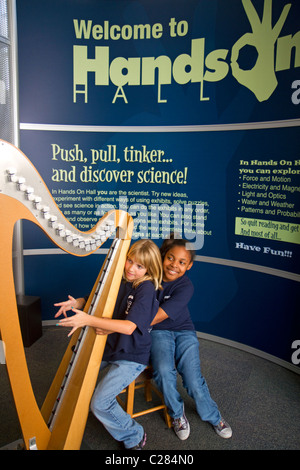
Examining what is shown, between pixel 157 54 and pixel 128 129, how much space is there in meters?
0.60

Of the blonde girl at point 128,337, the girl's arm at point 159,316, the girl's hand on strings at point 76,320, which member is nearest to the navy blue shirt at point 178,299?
the girl's arm at point 159,316

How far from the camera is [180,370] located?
1.93m

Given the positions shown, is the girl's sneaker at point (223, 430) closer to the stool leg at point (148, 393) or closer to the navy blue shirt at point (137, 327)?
the stool leg at point (148, 393)

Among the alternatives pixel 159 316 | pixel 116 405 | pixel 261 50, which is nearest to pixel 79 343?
pixel 116 405

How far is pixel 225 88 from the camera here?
8.65 ft

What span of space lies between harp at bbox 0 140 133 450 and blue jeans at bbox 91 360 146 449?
5.3 inches

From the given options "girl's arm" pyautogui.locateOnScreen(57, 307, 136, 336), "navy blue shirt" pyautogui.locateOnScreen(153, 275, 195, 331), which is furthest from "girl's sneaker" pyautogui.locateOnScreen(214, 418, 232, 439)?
"girl's arm" pyautogui.locateOnScreen(57, 307, 136, 336)

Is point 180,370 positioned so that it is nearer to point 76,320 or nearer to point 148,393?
point 148,393

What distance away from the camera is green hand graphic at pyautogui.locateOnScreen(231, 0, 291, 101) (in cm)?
239

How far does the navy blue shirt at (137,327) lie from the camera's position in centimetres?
164

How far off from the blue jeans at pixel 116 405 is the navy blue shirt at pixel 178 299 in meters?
0.37
